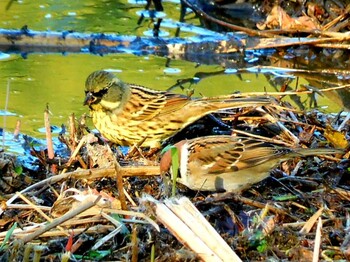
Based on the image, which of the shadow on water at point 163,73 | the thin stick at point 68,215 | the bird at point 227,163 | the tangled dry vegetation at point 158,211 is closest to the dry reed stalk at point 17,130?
the shadow on water at point 163,73

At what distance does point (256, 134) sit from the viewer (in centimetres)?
755

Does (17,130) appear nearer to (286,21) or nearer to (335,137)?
(335,137)

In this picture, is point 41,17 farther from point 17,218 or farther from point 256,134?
point 17,218

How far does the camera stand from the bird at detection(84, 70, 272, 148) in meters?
7.73

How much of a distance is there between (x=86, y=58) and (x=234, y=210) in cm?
523

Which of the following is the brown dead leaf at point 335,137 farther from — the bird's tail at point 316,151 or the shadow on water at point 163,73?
the shadow on water at point 163,73

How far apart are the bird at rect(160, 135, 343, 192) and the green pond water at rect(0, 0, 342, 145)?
6.37 ft

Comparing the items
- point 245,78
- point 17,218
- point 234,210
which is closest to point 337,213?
point 234,210

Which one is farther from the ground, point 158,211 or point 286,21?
point 158,211

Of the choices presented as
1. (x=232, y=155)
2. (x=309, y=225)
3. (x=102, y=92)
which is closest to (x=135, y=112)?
(x=102, y=92)

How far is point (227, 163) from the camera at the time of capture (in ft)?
21.4

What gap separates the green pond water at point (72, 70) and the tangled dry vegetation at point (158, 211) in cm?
126

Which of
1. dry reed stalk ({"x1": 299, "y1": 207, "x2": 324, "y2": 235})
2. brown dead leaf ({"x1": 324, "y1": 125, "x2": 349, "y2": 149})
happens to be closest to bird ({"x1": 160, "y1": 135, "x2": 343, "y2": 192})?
brown dead leaf ({"x1": 324, "y1": 125, "x2": 349, "y2": 149})

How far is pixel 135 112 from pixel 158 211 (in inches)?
120
